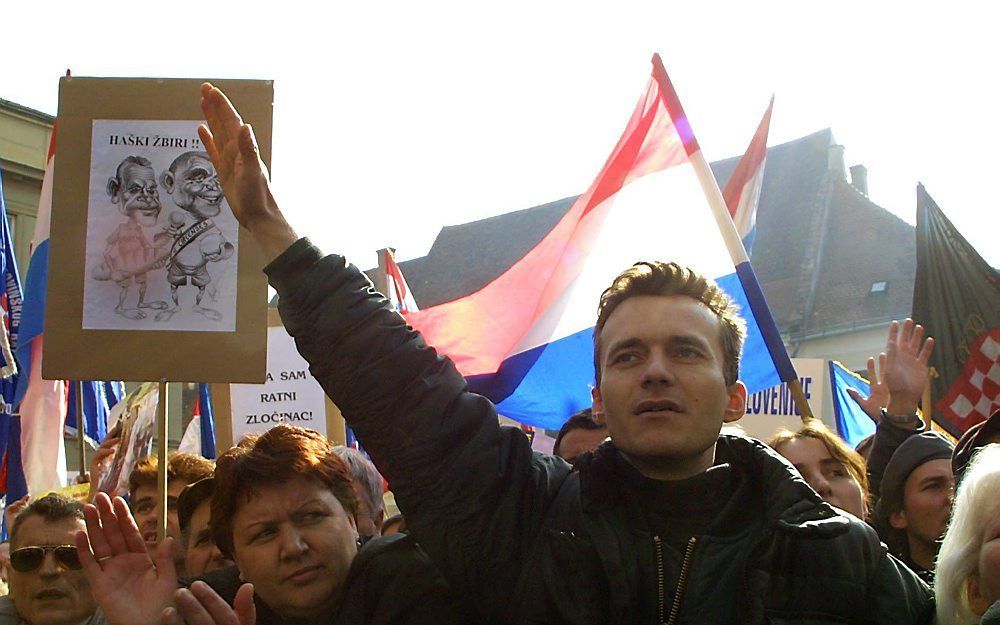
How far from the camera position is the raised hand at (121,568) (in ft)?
7.87

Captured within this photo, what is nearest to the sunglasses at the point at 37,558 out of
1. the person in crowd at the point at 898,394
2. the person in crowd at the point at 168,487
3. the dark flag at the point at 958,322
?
the person in crowd at the point at 168,487

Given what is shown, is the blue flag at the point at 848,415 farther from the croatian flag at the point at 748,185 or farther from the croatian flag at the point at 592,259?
the croatian flag at the point at 592,259

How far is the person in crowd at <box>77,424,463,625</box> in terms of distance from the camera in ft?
7.93

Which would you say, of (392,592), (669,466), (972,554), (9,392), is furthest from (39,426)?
(972,554)

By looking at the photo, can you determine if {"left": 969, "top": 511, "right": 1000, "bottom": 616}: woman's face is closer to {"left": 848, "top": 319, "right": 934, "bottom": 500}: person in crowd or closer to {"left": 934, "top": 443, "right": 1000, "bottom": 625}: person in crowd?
{"left": 934, "top": 443, "right": 1000, "bottom": 625}: person in crowd

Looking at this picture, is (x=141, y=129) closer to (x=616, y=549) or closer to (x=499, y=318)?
(x=616, y=549)

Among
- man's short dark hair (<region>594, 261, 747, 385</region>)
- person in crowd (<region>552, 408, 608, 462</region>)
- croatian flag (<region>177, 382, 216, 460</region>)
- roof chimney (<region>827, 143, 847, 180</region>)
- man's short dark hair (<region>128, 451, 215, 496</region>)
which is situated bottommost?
man's short dark hair (<region>128, 451, 215, 496</region>)

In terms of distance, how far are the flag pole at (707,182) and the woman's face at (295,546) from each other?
81.9 inches

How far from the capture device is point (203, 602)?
91.0 inches

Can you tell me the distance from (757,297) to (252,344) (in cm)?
225

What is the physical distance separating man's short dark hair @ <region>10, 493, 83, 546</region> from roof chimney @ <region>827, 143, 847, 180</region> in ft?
95.1

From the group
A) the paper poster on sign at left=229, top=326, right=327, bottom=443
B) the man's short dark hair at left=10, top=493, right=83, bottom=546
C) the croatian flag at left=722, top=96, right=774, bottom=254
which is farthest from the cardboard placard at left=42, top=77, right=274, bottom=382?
the paper poster on sign at left=229, top=326, right=327, bottom=443

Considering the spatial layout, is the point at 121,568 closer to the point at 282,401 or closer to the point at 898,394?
the point at 898,394

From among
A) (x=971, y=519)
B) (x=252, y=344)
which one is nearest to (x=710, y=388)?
(x=971, y=519)
